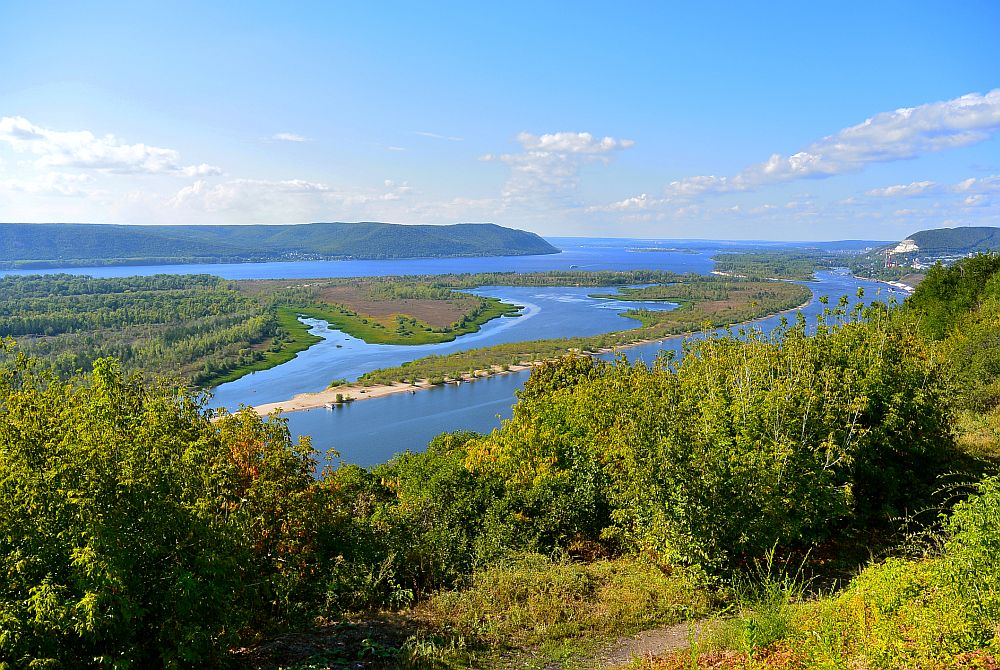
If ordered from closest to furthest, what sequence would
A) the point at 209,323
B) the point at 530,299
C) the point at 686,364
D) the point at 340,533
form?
the point at 340,533 < the point at 686,364 < the point at 209,323 < the point at 530,299

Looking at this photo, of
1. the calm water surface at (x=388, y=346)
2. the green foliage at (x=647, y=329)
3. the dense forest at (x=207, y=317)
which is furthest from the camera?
the dense forest at (x=207, y=317)

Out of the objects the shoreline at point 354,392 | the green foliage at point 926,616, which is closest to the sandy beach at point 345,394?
the shoreline at point 354,392

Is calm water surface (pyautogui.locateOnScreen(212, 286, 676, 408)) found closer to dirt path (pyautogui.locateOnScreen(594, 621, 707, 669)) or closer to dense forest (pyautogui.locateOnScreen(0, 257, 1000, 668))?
dense forest (pyautogui.locateOnScreen(0, 257, 1000, 668))

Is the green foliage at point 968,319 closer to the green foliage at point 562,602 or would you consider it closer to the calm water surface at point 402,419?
the green foliage at point 562,602

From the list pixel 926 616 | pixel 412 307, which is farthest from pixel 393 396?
pixel 412 307

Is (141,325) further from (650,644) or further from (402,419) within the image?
(650,644)

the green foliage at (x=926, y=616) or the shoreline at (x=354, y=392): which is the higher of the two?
the green foliage at (x=926, y=616)

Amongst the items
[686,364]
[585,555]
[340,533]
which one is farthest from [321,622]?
[686,364]

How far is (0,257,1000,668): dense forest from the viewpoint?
17.6 feet

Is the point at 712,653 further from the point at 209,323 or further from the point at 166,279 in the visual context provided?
the point at 166,279

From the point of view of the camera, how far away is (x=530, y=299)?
12588 centimetres

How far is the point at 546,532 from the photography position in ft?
38.2

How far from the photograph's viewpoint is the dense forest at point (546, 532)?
5.36 metres

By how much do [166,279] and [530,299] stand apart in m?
83.5
